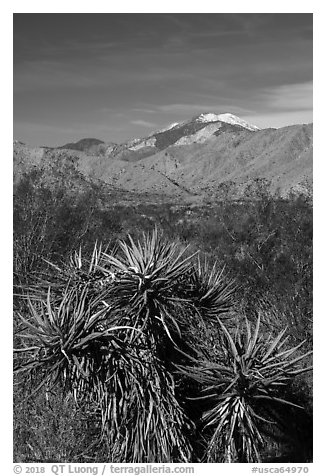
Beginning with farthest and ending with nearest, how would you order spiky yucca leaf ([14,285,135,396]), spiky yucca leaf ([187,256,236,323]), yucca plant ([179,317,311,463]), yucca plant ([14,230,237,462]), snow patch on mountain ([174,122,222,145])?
snow patch on mountain ([174,122,222,145]) < spiky yucca leaf ([187,256,236,323]) < yucca plant ([179,317,311,463]) < yucca plant ([14,230,237,462]) < spiky yucca leaf ([14,285,135,396])

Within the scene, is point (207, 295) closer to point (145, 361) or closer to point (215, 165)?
point (145, 361)

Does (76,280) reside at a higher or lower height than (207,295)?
higher

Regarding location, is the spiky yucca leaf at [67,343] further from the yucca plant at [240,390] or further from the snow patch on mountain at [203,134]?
the snow patch on mountain at [203,134]

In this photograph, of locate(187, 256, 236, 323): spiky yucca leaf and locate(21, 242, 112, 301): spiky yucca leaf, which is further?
locate(187, 256, 236, 323): spiky yucca leaf

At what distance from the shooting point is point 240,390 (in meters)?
5.84

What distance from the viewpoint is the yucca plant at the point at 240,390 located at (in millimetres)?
5848

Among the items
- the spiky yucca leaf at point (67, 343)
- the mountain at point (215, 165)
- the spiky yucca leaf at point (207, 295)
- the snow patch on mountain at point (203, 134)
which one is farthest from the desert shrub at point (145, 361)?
the snow patch on mountain at point (203, 134)

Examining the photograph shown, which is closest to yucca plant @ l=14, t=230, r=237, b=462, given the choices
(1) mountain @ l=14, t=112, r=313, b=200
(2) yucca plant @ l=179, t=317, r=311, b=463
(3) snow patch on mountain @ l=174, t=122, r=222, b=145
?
(2) yucca plant @ l=179, t=317, r=311, b=463

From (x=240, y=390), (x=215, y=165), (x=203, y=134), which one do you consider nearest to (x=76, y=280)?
(x=240, y=390)

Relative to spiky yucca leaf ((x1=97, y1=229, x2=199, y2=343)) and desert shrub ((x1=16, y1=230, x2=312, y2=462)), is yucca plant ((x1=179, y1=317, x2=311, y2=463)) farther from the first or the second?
spiky yucca leaf ((x1=97, y1=229, x2=199, y2=343))

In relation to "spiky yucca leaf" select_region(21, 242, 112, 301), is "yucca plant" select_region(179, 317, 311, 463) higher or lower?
lower

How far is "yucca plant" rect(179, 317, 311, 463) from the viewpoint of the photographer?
19.2 feet
